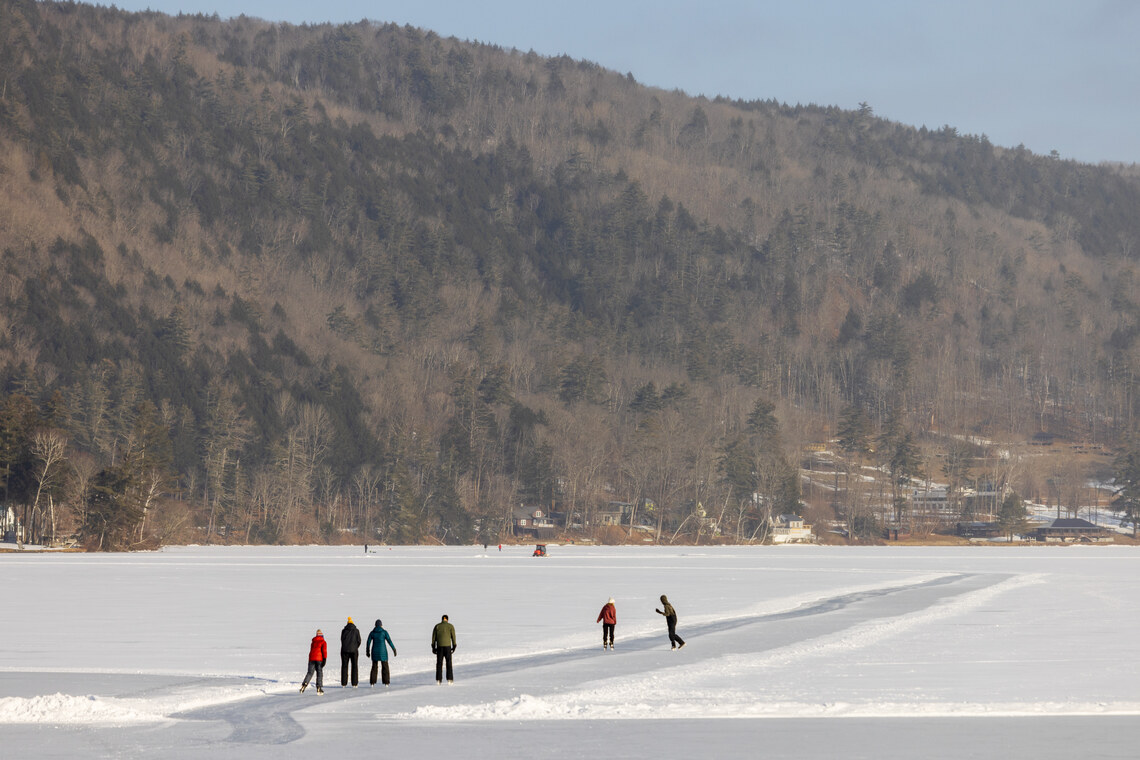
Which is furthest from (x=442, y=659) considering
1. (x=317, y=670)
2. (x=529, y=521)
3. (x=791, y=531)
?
(x=791, y=531)

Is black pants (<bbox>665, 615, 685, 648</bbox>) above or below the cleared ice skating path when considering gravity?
above

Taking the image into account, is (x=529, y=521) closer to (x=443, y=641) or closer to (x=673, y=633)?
(x=673, y=633)

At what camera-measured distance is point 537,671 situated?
27156 mm

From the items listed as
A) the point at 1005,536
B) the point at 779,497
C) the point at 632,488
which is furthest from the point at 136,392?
the point at 1005,536

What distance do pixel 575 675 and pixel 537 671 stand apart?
117 centimetres

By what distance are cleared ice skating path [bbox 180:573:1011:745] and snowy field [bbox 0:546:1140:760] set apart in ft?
0.32

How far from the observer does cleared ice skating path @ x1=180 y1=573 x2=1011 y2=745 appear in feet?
70.8

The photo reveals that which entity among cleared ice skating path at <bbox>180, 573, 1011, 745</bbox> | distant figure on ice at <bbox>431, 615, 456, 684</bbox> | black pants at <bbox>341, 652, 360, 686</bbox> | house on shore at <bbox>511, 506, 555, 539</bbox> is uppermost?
house on shore at <bbox>511, 506, 555, 539</bbox>

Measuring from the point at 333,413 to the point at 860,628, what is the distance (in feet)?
475

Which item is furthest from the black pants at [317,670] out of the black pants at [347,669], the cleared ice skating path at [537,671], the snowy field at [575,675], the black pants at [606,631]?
the black pants at [606,631]

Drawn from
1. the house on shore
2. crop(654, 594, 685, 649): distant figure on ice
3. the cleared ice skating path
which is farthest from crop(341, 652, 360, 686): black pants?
the house on shore

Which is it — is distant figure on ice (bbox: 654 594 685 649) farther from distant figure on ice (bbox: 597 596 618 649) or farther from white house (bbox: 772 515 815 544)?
white house (bbox: 772 515 815 544)

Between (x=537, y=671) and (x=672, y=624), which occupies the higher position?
(x=672, y=624)

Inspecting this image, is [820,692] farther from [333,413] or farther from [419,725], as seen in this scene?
[333,413]
